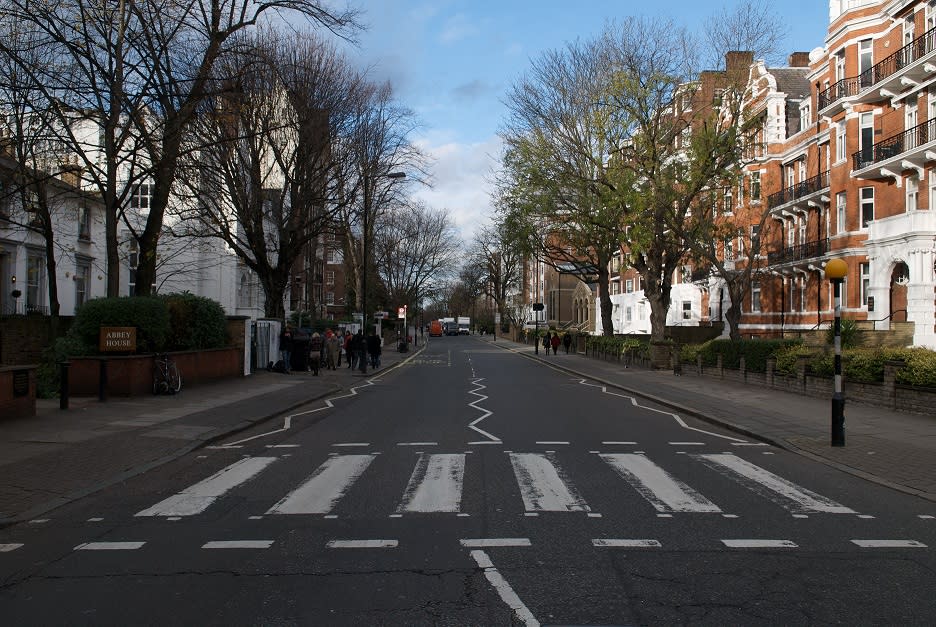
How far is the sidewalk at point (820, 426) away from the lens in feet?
33.6

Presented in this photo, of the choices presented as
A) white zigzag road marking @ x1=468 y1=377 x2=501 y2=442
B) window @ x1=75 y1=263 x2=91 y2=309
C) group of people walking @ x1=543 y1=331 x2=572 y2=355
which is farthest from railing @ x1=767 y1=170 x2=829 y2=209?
window @ x1=75 y1=263 x2=91 y2=309

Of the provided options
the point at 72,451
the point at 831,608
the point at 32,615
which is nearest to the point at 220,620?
the point at 32,615

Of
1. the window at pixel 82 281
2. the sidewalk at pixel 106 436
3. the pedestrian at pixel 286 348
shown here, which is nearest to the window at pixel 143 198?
the window at pixel 82 281

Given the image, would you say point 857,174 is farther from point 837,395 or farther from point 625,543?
point 625,543

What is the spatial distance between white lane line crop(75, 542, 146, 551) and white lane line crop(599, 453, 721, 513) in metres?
→ 4.99

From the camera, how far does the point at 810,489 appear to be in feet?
29.5

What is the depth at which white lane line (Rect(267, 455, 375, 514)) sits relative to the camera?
793cm

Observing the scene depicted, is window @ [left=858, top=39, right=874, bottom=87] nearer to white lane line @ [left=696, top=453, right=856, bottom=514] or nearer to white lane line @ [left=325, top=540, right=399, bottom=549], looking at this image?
white lane line @ [left=696, top=453, right=856, bottom=514]

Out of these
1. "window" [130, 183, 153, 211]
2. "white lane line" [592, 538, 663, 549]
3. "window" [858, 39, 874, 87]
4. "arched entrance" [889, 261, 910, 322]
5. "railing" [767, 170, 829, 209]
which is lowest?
"white lane line" [592, 538, 663, 549]

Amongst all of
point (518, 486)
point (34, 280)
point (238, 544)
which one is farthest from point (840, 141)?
point (34, 280)

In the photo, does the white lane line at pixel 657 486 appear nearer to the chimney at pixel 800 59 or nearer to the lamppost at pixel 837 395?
the lamppost at pixel 837 395

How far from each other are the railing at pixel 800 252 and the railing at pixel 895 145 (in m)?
5.14

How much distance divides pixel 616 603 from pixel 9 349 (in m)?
25.1

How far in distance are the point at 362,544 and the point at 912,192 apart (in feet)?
105
